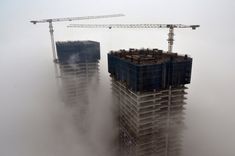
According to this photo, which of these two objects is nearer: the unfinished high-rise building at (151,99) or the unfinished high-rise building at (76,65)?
the unfinished high-rise building at (151,99)

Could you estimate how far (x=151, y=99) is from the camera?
10481cm

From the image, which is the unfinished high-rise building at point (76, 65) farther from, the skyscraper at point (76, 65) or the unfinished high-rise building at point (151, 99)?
the unfinished high-rise building at point (151, 99)

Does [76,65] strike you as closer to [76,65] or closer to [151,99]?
[76,65]

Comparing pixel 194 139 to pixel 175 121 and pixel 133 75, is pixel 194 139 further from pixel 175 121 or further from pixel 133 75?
pixel 133 75

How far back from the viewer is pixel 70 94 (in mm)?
196125

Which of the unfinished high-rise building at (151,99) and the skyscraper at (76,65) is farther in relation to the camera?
the skyscraper at (76,65)

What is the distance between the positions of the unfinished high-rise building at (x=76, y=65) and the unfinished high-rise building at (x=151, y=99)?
58663 millimetres

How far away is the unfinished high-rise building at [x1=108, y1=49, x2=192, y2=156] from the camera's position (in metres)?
101

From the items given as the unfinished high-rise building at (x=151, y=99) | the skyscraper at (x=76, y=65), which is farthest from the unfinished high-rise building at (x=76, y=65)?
the unfinished high-rise building at (x=151, y=99)

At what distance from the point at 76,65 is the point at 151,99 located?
10099cm

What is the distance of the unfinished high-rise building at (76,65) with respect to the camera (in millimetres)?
179000

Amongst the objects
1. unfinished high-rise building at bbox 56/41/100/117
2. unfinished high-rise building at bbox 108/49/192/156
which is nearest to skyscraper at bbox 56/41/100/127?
unfinished high-rise building at bbox 56/41/100/117

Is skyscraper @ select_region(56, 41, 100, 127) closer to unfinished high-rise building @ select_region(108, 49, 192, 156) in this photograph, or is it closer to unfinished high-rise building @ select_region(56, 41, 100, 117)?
unfinished high-rise building @ select_region(56, 41, 100, 117)

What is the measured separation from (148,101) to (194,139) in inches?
4652
